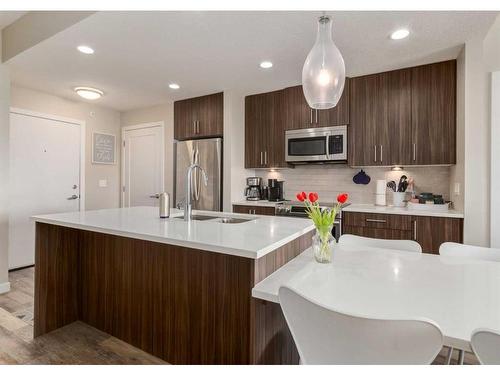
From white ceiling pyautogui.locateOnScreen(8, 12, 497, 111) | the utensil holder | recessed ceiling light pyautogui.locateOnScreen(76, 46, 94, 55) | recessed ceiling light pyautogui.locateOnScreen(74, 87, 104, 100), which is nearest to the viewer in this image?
white ceiling pyautogui.locateOnScreen(8, 12, 497, 111)

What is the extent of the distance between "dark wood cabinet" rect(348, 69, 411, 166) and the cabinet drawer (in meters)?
0.62

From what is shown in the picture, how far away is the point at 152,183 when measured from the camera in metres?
4.64

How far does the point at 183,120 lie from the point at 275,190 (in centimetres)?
171

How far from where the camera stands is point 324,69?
4.91ft

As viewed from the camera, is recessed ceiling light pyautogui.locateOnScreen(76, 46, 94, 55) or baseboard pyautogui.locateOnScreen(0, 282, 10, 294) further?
baseboard pyautogui.locateOnScreen(0, 282, 10, 294)

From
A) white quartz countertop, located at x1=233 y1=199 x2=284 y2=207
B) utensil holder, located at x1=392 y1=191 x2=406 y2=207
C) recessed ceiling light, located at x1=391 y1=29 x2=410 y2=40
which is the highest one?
recessed ceiling light, located at x1=391 y1=29 x2=410 y2=40

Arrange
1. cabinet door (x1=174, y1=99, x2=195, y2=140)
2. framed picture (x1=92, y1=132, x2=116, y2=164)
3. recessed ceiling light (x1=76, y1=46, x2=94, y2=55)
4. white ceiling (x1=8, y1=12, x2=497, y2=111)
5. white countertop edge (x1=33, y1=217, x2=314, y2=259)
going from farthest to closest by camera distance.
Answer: framed picture (x1=92, y1=132, x2=116, y2=164)
cabinet door (x1=174, y1=99, x2=195, y2=140)
recessed ceiling light (x1=76, y1=46, x2=94, y2=55)
white ceiling (x1=8, y1=12, x2=497, y2=111)
white countertop edge (x1=33, y1=217, x2=314, y2=259)

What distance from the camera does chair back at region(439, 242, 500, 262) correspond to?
155cm

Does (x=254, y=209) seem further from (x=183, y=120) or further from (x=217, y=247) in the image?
(x=217, y=247)

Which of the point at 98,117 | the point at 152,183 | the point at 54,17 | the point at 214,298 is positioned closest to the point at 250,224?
the point at 214,298

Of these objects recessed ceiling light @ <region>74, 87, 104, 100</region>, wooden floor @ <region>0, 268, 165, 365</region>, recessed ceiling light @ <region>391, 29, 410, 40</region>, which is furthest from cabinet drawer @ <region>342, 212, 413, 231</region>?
recessed ceiling light @ <region>74, 87, 104, 100</region>

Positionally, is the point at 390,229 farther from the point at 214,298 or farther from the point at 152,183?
the point at 152,183

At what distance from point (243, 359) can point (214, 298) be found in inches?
12.9

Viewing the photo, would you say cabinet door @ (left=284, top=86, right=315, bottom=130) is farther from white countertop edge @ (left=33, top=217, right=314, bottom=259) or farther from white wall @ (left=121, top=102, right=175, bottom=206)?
white countertop edge @ (left=33, top=217, right=314, bottom=259)
